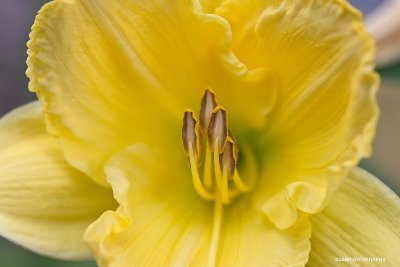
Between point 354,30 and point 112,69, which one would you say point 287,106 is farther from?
point 112,69

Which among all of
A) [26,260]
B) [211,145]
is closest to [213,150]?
[211,145]

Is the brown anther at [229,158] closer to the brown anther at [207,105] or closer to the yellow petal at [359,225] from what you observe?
the brown anther at [207,105]

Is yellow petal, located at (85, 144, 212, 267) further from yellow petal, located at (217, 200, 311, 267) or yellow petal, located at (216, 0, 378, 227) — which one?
yellow petal, located at (216, 0, 378, 227)

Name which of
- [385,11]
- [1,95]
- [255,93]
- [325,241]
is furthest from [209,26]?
[1,95]

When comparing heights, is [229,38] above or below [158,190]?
above

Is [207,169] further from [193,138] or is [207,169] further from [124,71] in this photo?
[124,71]
